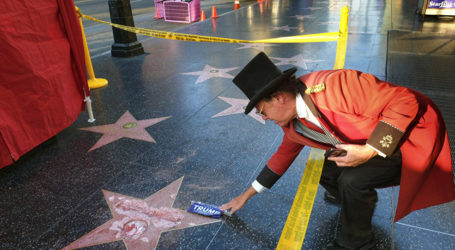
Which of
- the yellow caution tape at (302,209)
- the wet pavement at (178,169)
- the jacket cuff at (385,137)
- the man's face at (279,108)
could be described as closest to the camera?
the jacket cuff at (385,137)

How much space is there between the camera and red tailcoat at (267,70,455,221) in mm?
1687

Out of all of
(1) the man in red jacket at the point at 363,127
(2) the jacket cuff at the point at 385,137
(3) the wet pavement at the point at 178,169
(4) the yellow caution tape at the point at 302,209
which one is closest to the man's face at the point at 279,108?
(1) the man in red jacket at the point at 363,127

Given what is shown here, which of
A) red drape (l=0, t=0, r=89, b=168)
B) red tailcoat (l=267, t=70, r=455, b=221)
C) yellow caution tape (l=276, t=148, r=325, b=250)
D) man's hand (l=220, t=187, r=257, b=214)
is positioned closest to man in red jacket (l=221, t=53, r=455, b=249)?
red tailcoat (l=267, t=70, r=455, b=221)

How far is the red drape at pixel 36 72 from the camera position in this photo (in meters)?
2.95

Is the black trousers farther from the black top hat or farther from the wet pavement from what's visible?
the black top hat

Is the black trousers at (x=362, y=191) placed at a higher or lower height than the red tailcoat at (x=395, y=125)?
lower

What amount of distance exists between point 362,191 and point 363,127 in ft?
1.26

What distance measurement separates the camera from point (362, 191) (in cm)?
190

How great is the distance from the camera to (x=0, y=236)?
95.3 inches

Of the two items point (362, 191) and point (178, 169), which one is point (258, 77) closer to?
point (362, 191)

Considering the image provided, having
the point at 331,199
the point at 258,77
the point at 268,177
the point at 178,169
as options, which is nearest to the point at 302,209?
the point at 268,177

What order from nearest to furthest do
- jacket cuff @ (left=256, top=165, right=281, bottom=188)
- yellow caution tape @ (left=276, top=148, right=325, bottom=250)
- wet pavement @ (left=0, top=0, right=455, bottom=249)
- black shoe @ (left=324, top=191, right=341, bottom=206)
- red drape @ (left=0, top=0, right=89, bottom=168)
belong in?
yellow caution tape @ (left=276, top=148, right=325, bottom=250) < jacket cuff @ (left=256, top=165, right=281, bottom=188) < wet pavement @ (left=0, top=0, right=455, bottom=249) < black shoe @ (left=324, top=191, right=341, bottom=206) < red drape @ (left=0, top=0, right=89, bottom=168)

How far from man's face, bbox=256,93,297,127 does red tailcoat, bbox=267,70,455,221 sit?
0.33 ft

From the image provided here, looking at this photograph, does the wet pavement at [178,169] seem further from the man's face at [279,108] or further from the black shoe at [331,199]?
the man's face at [279,108]
